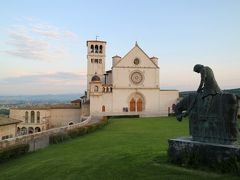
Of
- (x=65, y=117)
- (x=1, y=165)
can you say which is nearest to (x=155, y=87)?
(x=65, y=117)

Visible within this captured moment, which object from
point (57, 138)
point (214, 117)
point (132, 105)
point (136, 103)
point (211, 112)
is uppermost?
point (136, 103)

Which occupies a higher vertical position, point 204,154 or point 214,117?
point 214,117

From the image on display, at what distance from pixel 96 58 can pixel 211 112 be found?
5241 centimetres

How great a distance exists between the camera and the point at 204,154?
10328mm

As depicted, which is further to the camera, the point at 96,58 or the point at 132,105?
the point at 96,58

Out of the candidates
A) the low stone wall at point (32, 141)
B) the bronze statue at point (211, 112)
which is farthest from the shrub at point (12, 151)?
the bronze statue at point (211, 112)

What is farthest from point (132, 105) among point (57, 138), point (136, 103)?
point (57, 138)

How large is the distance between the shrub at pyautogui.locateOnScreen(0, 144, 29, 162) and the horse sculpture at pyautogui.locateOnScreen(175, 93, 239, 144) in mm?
10433

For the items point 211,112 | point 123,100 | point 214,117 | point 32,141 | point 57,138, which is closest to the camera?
point 214,117

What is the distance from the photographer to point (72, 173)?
443 inches

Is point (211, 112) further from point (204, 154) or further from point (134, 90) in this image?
point (134, 90)

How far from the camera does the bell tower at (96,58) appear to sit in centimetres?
6166

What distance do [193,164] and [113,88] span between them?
147 ft

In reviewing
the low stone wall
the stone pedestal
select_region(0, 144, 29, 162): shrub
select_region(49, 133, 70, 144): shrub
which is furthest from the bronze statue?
select_region(49, 133, 70, 144): shrub
